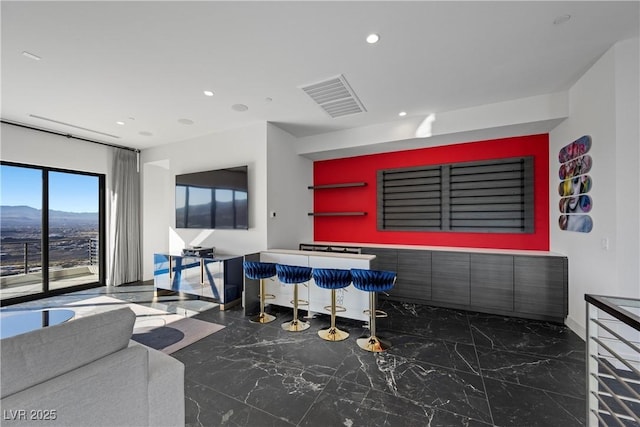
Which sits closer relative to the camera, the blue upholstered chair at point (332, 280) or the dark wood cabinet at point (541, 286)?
the blue upholstered chair at point (332, 280)

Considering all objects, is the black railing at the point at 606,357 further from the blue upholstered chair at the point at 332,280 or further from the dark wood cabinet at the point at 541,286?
the blue upholstered chair at the point at 332,280

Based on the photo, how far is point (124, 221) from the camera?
5.34 metres

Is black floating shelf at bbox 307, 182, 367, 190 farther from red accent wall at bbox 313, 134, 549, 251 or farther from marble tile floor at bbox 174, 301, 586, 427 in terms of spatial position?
marble tile floor at bbox 174, 301, 586, 427

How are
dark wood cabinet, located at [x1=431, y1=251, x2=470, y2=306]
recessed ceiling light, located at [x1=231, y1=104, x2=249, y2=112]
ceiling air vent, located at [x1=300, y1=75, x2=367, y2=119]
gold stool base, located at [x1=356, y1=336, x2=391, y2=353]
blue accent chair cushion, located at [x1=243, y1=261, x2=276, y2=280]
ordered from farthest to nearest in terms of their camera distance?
dark wood cabinet, located at [x1=431, y1=251, x2=470, y2=306], recessed ceiling light, located at [x1=231, y1=104, x2=249, y2=112], blue accent chair cushion, located at [x1=243, y1=261, x2=276, y2=280], ceiling air vent, located at [x1=300, y1=75, x2=367, y2=119], gold stool base, located at [x1=356, y1=336, x2=391, y2=353]

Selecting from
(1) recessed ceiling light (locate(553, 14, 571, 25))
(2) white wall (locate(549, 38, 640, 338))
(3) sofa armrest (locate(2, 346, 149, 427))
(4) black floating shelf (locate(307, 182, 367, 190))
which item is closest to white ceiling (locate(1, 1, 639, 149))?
(1) recessed ceiling light (locate(553, 14, 571, 25))

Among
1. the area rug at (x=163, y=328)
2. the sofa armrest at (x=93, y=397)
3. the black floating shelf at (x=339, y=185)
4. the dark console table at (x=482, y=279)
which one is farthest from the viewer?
the black floating shelf at (x=339, y=185)

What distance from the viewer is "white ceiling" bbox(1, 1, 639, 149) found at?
194 cm

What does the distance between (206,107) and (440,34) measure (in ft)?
9.77

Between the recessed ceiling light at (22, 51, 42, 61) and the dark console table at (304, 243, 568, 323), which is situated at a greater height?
the recessed ceiling light at (22, 51, 42, 61)

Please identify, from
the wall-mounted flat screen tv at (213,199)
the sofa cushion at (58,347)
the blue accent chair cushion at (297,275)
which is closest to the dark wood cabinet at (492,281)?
the blue accent chair cushion at (297,275)

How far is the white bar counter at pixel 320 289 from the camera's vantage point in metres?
3.30

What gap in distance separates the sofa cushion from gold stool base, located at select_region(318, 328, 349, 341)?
6.99 feet

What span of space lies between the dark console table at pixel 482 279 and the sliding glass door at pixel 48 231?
5.41m

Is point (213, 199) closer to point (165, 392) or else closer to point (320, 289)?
point (320, 289)
